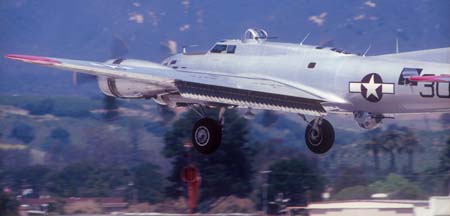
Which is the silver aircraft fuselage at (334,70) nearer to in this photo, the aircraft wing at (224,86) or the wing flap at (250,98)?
the aircraft wing at (224,86)

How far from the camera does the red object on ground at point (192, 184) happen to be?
51.4 meters

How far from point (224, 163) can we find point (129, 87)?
22.7 meters

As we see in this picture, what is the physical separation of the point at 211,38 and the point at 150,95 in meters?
61.2

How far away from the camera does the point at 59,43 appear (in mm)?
95938

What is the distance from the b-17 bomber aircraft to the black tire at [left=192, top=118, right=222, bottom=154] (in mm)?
31

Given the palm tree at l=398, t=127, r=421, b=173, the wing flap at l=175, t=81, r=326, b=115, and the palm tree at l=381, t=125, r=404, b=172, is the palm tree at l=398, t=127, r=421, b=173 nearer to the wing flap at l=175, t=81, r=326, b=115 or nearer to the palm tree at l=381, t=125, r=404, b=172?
the palm tree at l=381, t=125, r=404, b=172

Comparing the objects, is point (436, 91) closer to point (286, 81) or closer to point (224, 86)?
point (286, 81)

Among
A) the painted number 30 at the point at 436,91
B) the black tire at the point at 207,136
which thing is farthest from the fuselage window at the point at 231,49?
the painted number 30 at the point at 436,91

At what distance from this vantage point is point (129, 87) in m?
38.3

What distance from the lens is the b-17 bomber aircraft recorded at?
34.0 m

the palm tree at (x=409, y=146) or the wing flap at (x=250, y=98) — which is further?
the palm tree at (x=409, y=146)

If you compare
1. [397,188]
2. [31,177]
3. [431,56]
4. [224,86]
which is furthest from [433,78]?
[31,177]

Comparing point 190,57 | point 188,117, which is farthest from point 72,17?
point 190,57

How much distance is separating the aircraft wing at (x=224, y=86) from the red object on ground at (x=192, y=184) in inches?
562
